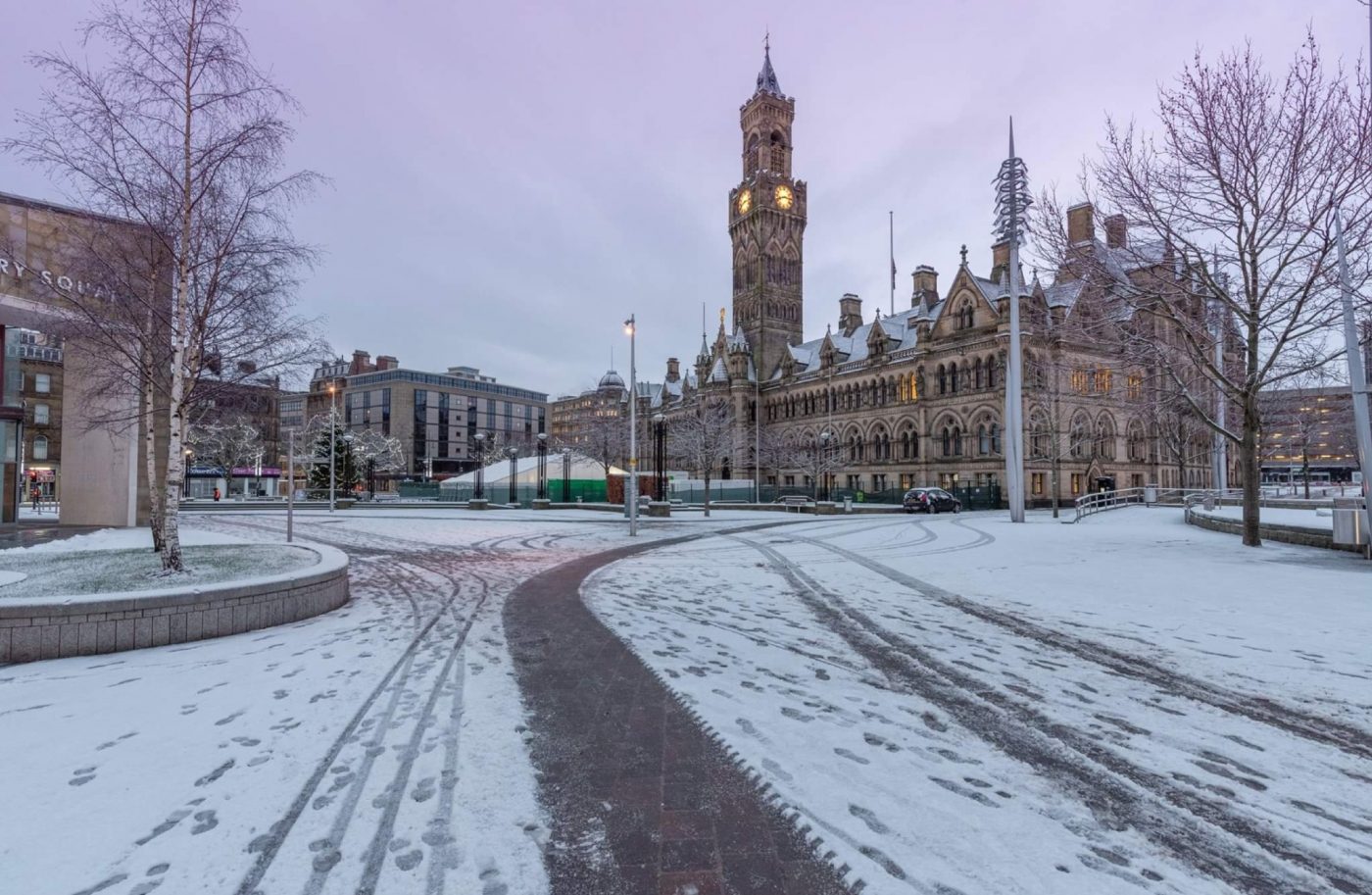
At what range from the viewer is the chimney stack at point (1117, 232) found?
1567 cm

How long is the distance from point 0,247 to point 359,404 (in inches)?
4316

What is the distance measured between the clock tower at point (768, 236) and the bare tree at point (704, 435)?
8.30 m

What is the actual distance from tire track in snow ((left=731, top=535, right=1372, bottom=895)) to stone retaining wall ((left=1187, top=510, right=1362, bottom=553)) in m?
14.5

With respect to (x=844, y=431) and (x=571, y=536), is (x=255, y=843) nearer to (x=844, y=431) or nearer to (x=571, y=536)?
(x=571, y=536)

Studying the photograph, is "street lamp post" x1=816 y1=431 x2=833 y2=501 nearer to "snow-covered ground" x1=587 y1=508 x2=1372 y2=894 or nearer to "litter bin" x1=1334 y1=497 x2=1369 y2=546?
"litter bin" x1=1334 y1=497 x2=1369 y2=546

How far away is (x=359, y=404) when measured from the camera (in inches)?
4291


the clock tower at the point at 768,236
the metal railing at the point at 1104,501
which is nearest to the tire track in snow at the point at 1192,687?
the metal railing at the point at 1104,501

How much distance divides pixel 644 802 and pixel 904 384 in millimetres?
54009

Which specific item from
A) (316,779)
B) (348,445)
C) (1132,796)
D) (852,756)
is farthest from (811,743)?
(348,445)

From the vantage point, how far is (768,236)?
7612cm

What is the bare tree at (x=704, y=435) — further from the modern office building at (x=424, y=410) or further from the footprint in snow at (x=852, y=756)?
the footprint in snow at (x=852, y=756)

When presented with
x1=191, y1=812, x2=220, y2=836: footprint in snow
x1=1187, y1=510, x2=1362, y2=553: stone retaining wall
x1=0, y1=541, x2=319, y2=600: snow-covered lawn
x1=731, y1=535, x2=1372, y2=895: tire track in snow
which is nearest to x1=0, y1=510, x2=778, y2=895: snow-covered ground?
x1=191, y1=812, x2=220, y2=836: footprint in snow

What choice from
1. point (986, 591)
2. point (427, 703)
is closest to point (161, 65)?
point (427, 703)

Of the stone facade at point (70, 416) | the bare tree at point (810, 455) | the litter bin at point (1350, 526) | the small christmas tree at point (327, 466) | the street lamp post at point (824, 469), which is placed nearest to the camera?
the litter bin at point (1350, 526)
